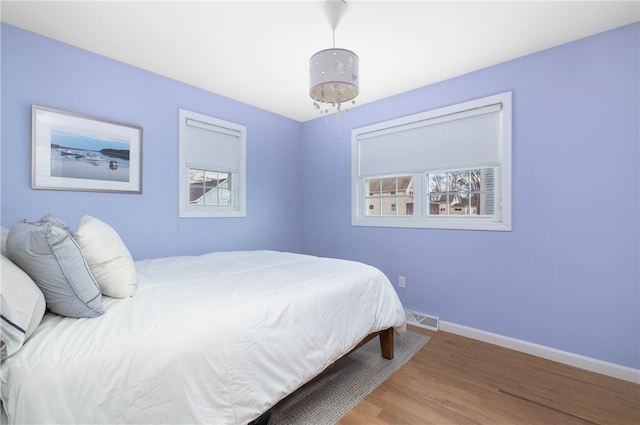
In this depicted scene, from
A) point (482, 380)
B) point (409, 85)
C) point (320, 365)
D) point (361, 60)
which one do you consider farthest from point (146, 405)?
point (409, 85)

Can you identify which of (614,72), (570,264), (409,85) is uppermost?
(409,85)

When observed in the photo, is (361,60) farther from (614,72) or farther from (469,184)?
(614,72)

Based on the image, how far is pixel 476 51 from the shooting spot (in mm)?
2398

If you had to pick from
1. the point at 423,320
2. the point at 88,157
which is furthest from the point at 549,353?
the point at 88,157

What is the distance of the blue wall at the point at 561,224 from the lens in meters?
2.06

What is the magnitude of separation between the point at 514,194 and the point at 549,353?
1313 mm

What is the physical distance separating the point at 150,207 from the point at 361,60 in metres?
2.38

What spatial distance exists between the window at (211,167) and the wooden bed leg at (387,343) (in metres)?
2.14

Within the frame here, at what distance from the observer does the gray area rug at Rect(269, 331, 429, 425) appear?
5.34 ft

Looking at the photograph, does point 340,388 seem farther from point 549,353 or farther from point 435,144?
point 435,144

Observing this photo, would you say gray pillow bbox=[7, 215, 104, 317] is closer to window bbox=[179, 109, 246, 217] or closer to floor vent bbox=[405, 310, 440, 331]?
window bbox=[179, 109, 246, 217]

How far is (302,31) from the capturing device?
214 cm

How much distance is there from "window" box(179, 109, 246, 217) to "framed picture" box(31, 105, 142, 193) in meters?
0.45

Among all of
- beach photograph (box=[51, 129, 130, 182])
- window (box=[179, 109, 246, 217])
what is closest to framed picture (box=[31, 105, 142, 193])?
beach photograph (box=[51, 129, 130, 182])
